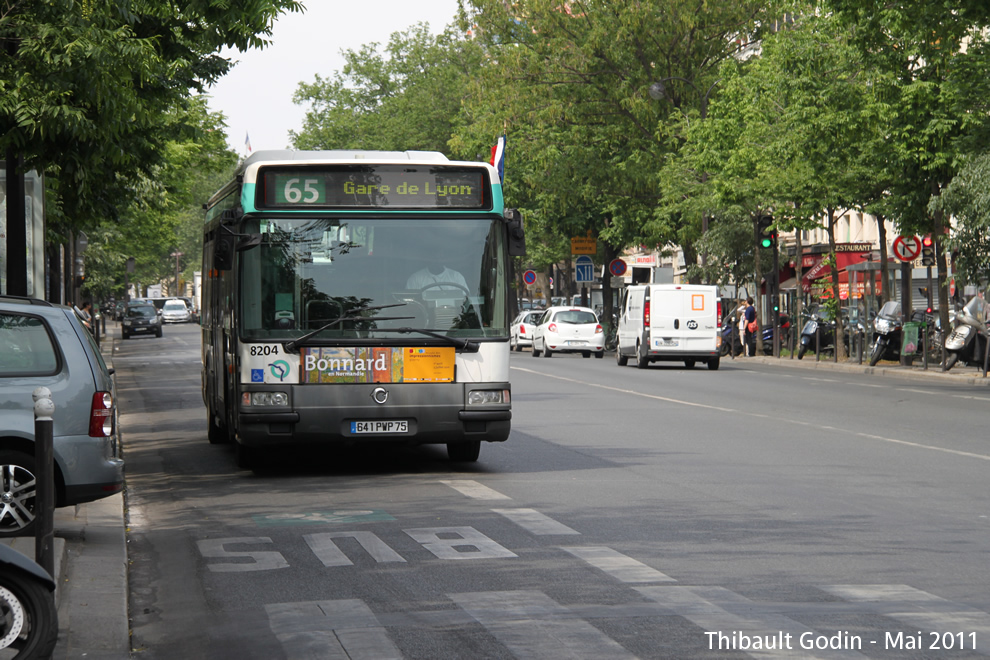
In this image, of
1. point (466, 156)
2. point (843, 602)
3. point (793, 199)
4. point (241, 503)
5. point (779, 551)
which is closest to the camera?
point (843, 602)

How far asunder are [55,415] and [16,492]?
54 centimetres

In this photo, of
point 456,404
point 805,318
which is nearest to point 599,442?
point 456,404

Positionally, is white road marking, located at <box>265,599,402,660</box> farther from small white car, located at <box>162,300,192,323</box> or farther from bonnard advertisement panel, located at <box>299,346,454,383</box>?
small white car, located at <box>162,300,192,323</box>

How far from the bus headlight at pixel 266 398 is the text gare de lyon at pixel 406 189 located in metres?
1.90

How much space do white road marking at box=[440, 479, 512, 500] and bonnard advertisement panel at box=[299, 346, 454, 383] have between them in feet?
3.15

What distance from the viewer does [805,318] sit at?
135 feet

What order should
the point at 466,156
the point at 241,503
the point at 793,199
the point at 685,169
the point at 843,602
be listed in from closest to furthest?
the point at 843,602 → the point at 241,503 → the point at 793,199 → the point at 685,169 → the point at 466,156

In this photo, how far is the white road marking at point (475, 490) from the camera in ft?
36.2

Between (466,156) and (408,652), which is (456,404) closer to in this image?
(408,652)

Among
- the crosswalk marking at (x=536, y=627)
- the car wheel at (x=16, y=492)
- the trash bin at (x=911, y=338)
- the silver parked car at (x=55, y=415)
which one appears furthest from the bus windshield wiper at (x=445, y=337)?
the trash bin at (x=911, y=338)

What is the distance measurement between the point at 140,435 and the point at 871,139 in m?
18.8

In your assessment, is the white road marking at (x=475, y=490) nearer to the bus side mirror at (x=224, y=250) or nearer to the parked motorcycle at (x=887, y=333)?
the bus side mirror at (x=224, y=250)

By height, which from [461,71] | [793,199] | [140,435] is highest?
[461,71]

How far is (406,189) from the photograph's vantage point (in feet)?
42.2
